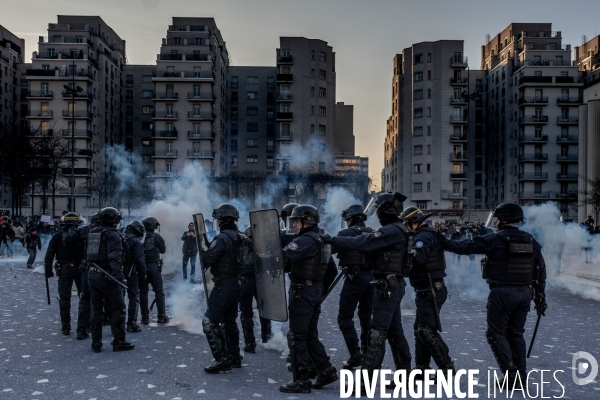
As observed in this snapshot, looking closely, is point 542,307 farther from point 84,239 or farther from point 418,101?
point 418,101

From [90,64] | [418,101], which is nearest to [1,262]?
[90,64]

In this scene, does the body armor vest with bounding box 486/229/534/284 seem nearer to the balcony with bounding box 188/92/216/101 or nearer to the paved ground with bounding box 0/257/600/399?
the paved ground with bounding box 0/257/600/399

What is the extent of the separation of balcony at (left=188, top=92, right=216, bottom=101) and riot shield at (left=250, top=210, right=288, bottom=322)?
6294 cm

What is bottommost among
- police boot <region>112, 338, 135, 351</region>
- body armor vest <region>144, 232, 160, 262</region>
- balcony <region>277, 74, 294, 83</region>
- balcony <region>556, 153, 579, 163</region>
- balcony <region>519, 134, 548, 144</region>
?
police boot <region>112, 338, 135, 351</region>

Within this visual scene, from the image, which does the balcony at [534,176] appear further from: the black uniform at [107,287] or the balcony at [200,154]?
the black uniform at [107,287]

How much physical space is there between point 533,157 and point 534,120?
4.35 metres

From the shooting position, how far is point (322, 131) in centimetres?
7112

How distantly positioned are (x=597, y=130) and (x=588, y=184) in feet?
13.1

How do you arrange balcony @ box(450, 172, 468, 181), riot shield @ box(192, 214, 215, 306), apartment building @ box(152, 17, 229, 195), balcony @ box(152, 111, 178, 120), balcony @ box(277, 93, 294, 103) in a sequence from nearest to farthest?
→ 1. riot shield @ box(192, 214, 215, 306)
2. balcony @ box(450, 172, 468, 181)
3. apartment building @ box(152, 17, 229, 195)
4. balcony @ box(152, 111, 178, 120)
5. balcony @ box(277, 93, 294, 103)

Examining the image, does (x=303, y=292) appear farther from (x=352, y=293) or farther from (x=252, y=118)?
(x=252, y=118)

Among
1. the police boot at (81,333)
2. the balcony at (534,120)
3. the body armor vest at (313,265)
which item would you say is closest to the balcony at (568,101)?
the balcony at (534,120)

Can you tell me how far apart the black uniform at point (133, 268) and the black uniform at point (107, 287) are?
1199 millimetres

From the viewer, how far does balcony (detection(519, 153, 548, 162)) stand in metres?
67.9

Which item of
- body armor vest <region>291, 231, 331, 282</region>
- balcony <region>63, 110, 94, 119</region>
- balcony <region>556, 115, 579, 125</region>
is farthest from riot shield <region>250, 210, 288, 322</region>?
balcony <region>556, 115, 579, 125</region>
